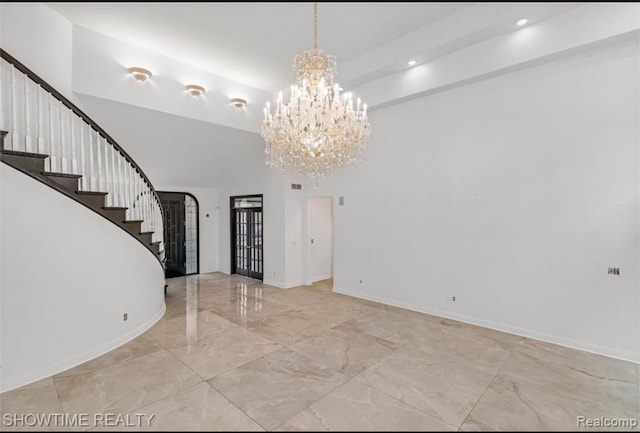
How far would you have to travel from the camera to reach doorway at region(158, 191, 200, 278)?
777 cm

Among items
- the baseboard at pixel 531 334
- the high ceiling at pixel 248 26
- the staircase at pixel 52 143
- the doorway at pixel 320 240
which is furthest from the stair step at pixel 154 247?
the baseboard at pixel 531 334

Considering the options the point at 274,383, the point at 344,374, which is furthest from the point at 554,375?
the point at 274,383

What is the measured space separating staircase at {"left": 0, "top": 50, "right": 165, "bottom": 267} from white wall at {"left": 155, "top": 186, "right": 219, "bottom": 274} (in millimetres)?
3739

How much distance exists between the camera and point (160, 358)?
3.43 m

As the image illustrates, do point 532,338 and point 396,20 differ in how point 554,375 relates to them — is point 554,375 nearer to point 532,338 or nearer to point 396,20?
point 532,338

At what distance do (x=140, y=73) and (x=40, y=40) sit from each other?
43.5 inches

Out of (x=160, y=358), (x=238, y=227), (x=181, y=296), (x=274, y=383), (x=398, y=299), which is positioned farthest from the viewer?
(x=238, y=227)

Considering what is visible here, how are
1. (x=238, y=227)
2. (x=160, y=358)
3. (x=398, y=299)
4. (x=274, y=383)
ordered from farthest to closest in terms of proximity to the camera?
1. (x=238, y=227)
2. (x=398, y=299)
3. (x=160, y=358)
4. (x=274, y=383)

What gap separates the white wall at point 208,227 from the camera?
27.6 feet

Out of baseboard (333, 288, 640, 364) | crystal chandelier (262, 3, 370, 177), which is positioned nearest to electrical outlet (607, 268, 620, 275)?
baseboard (333, 288, 640, 364)

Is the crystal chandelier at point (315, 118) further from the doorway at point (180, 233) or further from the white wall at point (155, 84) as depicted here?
the doorway at point (180, 233)

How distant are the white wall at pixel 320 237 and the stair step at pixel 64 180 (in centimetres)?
457

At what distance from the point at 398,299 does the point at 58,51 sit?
6.32 m

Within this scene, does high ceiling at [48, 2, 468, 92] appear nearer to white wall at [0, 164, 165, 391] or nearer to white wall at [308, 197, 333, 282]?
white wall at [0, 164, 165, 391]
